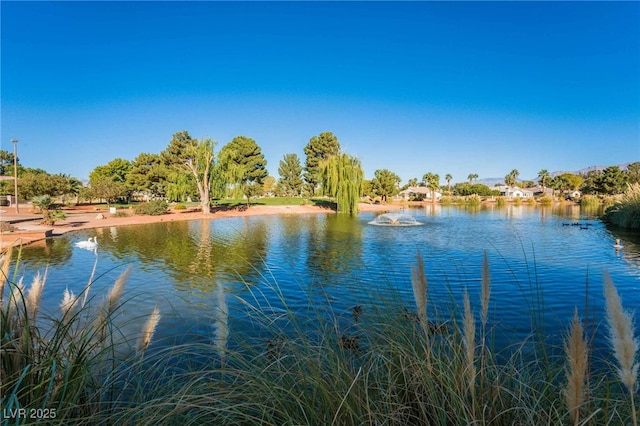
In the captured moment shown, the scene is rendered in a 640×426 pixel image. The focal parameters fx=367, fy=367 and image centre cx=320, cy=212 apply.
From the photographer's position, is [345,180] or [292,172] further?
[292,172]

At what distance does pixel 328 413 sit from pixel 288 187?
271 feet

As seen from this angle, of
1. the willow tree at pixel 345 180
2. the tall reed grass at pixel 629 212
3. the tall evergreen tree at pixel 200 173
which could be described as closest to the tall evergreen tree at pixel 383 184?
the willow tree at pixel 345 180

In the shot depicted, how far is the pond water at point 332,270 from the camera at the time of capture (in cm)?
637

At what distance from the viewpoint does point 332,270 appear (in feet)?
37.1

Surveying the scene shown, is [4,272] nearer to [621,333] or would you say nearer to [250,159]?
[621,333]

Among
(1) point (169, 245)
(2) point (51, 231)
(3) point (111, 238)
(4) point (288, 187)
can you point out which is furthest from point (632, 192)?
(4) point (288, 187)

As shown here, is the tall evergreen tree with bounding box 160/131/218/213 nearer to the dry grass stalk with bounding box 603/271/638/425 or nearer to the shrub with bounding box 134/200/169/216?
the shrub with bounding box 134/200/169/216

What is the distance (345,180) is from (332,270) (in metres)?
27.9

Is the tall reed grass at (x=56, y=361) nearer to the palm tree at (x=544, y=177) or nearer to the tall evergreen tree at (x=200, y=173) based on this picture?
the tall evergreen tree at (x=200, y=173)

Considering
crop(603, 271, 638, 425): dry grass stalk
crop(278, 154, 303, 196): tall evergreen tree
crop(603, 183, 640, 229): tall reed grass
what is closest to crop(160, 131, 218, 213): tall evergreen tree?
crop(603, 183, 640, 229): tall reed grass

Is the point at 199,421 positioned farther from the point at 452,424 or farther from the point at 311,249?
the point at 311,249

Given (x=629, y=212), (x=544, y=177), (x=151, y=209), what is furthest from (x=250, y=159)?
(x=544, y=177)

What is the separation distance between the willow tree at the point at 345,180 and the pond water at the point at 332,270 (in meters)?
16.8

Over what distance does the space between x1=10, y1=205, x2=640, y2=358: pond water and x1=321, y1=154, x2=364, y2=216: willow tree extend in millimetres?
16832
